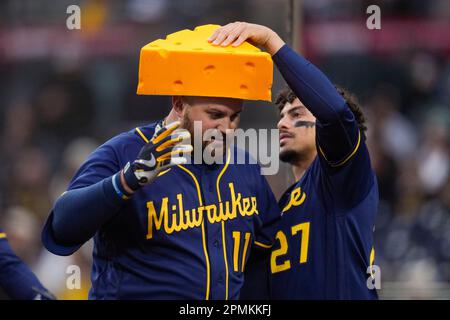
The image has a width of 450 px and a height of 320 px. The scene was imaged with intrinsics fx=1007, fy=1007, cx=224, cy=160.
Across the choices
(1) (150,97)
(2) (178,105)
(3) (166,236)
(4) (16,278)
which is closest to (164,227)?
(3) (166,236)

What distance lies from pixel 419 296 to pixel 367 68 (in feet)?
13.3

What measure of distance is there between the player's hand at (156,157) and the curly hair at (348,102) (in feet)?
3.31

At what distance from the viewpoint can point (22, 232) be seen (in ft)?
23.8

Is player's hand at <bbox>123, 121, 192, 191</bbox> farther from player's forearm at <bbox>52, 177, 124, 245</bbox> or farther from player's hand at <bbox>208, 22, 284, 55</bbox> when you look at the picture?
player's hand at <bbox>208, 22, 284, 55</bbox>

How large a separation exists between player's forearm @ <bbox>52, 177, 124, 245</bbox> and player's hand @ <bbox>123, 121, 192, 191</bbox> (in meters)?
0.09

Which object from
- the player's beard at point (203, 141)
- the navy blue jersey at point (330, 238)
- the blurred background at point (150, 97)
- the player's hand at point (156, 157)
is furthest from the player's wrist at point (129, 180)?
the blurred background at point (150, 97)

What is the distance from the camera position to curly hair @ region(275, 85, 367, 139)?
404cm

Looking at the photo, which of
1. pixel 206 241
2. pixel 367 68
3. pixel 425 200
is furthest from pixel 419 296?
pixel 367 68

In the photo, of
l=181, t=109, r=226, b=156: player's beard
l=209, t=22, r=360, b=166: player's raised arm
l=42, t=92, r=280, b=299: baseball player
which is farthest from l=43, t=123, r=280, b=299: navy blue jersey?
l=209, t=22, r=360, b=166: player's raised arm

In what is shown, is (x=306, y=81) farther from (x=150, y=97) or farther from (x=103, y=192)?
(x=150, y=97)

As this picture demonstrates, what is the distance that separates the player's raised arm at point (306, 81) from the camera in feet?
11.3

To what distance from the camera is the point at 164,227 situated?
3.43 meters

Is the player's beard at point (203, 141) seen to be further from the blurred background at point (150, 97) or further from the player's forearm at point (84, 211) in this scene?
the blurred background at point (150, 97)

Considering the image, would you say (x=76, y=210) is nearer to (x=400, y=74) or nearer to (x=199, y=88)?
(x=199, y=88)
